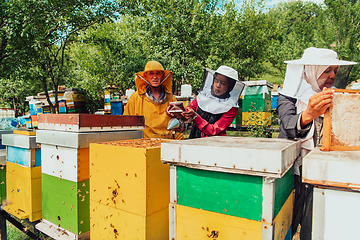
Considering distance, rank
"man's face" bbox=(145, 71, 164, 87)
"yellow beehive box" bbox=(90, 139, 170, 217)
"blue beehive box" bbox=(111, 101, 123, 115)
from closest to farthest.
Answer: "yellow beehive box" bbox=(90, 139, 170, 217), "man's face" bbox=(145, 71, 164, 87), "blue beehive box" bbox=(111, 101, 123, 115)

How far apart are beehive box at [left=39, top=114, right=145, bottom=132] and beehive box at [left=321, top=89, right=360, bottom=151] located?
1.31 metres

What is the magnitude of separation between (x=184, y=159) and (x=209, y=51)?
40.3 ft

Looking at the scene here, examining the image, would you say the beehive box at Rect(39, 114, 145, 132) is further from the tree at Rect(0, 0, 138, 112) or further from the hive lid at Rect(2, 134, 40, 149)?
the tree at Rect(0, 0, 138, 112)

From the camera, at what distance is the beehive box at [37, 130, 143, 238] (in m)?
1.43

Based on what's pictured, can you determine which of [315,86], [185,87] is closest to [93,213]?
[315,86]

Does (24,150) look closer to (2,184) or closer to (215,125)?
(2,184)

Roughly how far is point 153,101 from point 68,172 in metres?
1.33

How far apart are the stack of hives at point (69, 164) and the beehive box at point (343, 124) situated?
4.30ft

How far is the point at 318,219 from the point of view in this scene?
75 centimetres

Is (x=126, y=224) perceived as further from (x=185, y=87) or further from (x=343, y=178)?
(x=185, y=87)

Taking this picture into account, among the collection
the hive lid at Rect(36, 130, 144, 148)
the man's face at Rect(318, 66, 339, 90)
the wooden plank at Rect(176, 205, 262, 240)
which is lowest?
the wooden plank at Rect(176, 205, 262, 240)

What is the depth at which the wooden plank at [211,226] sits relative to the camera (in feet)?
Result: 2.82

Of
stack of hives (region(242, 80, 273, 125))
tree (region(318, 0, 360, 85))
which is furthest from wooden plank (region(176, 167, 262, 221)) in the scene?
tree (region(318, 0, 360, 85))

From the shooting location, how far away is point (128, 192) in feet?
3.83
